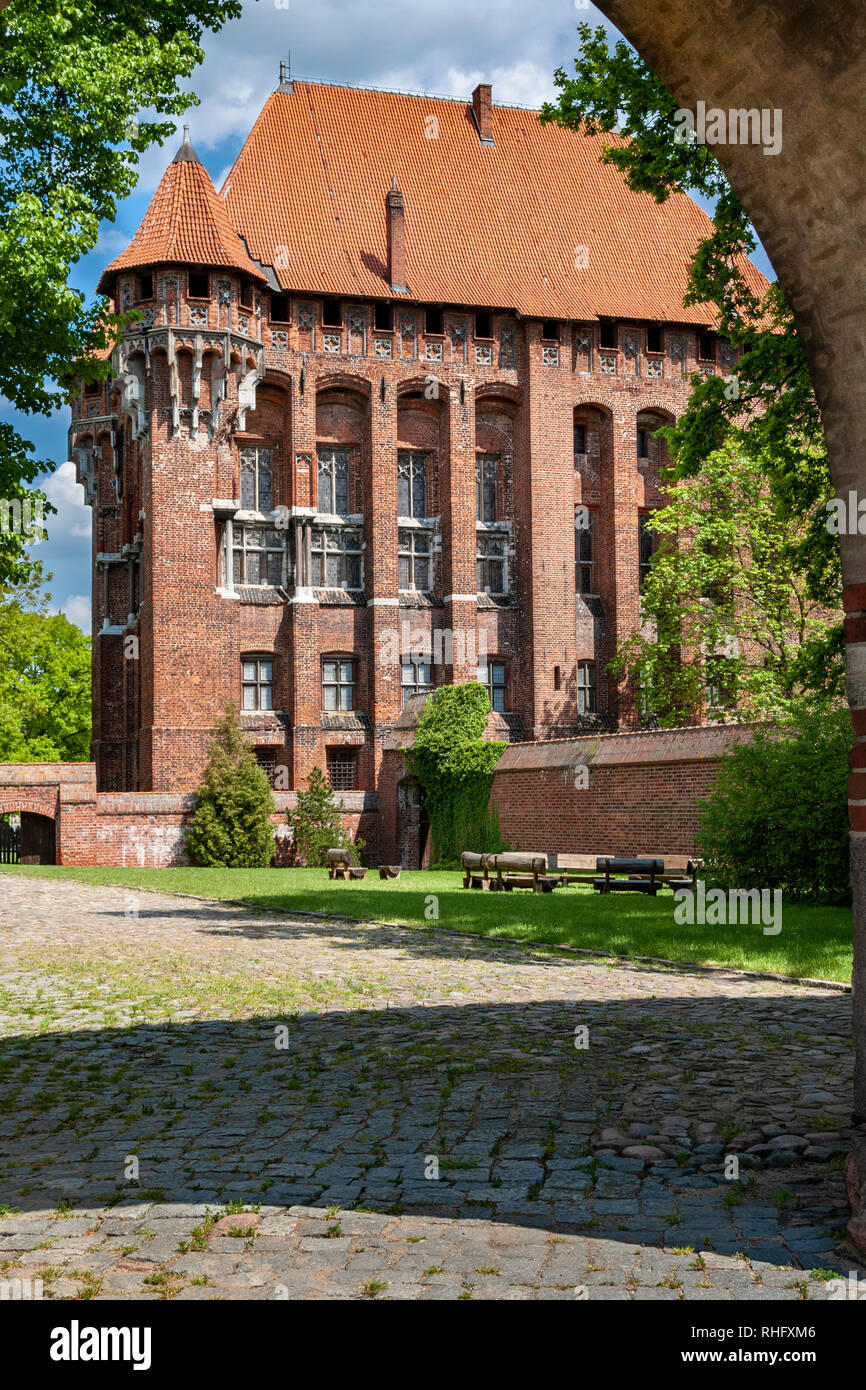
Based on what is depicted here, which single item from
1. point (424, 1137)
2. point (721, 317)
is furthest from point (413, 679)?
point (424, 1137)

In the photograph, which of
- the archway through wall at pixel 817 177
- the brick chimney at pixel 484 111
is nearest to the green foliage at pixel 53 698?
Result: the brick chimney at pixel 484 111

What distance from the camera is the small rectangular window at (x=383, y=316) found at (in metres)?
37.7

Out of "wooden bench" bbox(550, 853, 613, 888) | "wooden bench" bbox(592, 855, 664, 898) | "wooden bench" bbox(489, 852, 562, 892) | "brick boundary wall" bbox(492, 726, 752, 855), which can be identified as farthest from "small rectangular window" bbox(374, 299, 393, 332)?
"wooden bench" bbox(592, 855, 664, 898)

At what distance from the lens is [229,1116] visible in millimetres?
5555

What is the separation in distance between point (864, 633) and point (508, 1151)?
245 cm

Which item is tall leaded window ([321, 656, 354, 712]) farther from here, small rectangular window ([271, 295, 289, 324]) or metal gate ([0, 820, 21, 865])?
small rectangular window ([271, 295, 289, 324])

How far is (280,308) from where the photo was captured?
3688 centimetres

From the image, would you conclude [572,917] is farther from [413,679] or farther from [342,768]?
[413,679]

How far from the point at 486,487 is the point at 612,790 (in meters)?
17.6

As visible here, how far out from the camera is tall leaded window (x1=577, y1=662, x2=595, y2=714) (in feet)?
131

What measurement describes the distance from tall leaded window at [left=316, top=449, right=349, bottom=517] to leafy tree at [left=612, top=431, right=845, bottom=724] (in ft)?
31.8

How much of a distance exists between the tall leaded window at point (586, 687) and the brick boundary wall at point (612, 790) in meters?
9.55

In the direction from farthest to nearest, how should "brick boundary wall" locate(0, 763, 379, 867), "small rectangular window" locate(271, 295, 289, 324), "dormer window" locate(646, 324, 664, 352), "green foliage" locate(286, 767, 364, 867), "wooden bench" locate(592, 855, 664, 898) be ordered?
"dormer window" locate(646, 324, 664, 352) < "small rectangular window" locate(271, 295, 289, 324) < "green foliage" locate(286, 767, 364, 867) < "brick boundary wall" locate(0, 763, 379, 867) < "wooden bench" locate(592, 855, 664, 898)

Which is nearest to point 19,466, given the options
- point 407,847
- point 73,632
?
point 407,847
